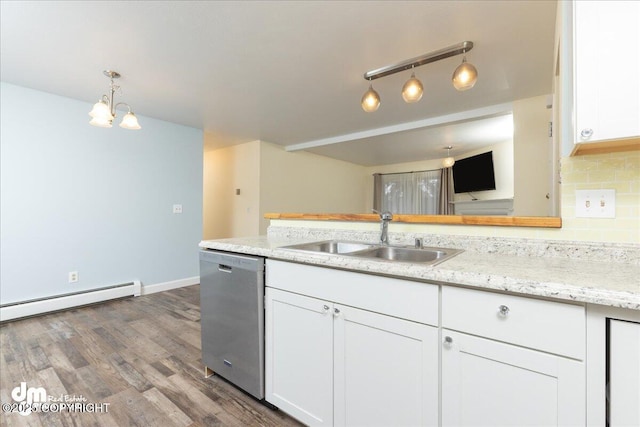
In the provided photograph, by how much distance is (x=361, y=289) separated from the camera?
112 cm

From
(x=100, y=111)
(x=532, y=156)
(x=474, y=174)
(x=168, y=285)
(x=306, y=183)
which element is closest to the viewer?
(x=100, y=111)

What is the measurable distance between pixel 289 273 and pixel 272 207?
3.81 metres

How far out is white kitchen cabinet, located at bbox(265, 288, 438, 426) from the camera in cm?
99

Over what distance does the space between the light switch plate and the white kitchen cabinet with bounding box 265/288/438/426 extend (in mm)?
844

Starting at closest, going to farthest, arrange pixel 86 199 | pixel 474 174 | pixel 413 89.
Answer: pixel 413 89
pixel 86 199
pixel 474 174

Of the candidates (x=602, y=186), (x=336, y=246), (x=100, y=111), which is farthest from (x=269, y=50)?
(x=602, y=186)

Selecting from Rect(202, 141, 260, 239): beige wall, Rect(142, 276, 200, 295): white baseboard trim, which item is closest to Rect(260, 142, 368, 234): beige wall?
Rect(202, 141, 260, 239): beige wall

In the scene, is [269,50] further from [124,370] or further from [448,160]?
[448,160]

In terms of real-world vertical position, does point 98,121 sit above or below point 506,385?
above

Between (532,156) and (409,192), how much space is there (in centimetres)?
416

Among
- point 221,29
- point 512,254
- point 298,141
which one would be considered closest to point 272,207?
point 298,141

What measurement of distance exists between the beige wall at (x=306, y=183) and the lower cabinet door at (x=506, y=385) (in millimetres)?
4201

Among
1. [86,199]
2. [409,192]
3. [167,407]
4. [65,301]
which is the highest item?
[409,192]

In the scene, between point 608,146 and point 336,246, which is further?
point 336,246
